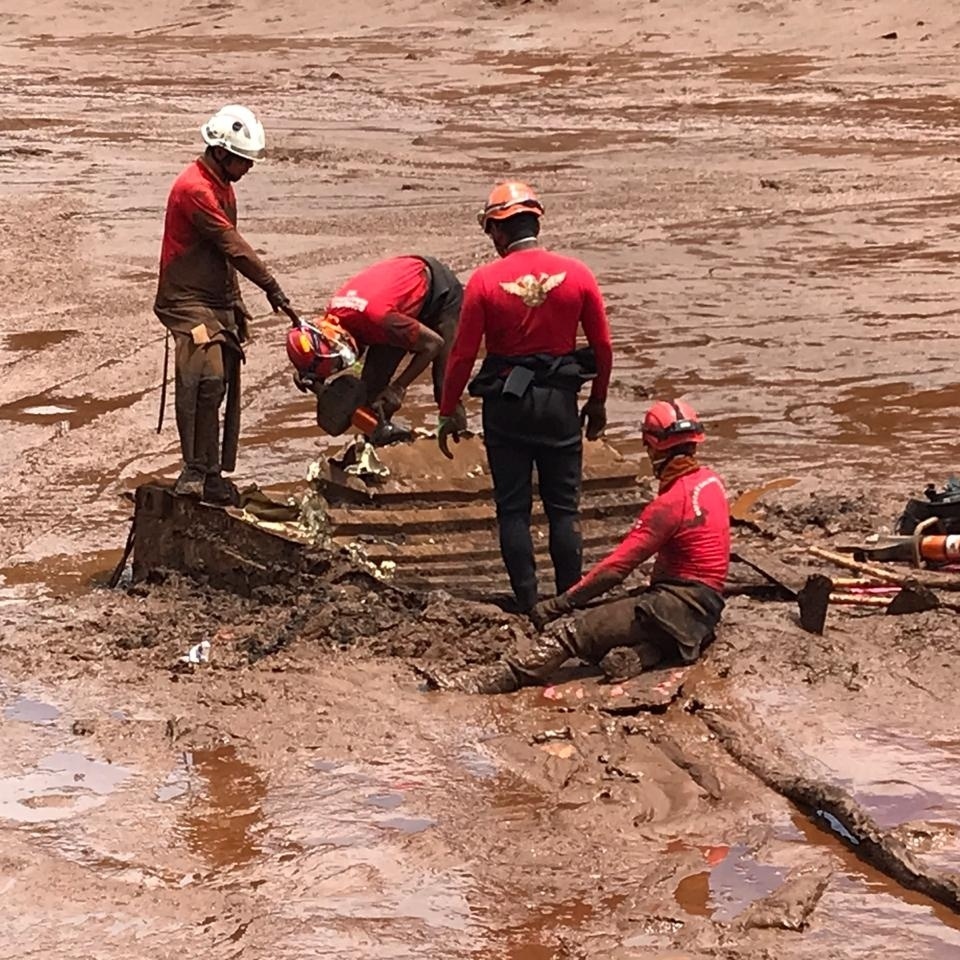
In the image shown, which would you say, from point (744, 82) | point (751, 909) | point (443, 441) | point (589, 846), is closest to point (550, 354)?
point (443, 441)

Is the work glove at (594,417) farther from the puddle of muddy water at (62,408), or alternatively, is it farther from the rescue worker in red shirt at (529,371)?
the puddle of muddy water at (62,408)

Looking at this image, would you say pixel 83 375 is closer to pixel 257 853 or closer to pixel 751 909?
pixel 257 853

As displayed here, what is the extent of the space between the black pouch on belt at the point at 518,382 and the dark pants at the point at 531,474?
0.04 m

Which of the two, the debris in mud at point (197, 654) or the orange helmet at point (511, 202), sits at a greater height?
the orange helmet at point (511, 202)

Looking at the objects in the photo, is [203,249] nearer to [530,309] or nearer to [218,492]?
[218,492]

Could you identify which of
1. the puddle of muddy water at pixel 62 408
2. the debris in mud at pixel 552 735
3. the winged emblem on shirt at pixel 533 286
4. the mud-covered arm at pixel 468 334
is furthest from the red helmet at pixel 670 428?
the puddle of muddy water at pixel 62 408

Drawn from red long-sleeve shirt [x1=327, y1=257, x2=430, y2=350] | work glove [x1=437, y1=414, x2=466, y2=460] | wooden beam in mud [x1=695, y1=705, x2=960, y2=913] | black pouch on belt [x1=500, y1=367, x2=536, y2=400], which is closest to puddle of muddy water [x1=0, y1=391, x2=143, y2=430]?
Result: red long-sleeve shirt [x1=327, y1=257, x2=430, y2=350]

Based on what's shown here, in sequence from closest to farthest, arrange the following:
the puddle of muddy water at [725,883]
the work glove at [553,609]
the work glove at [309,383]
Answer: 1. the puddle of muddy water at [725,883]
2. the work glove at [553,609]
3. the work glove at [309,383]

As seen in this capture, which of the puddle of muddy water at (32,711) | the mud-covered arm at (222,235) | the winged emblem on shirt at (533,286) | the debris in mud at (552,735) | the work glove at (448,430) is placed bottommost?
the debris in mud at (552,735)

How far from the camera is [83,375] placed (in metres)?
12.0

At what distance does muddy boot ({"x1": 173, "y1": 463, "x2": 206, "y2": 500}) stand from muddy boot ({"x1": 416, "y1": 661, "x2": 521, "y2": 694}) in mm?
1695

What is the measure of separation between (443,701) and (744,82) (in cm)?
1811

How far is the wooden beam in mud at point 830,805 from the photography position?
505 centimetres

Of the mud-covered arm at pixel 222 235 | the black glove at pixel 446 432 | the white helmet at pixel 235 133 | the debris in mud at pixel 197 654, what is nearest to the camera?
the debris in mud at pixel 197 654
